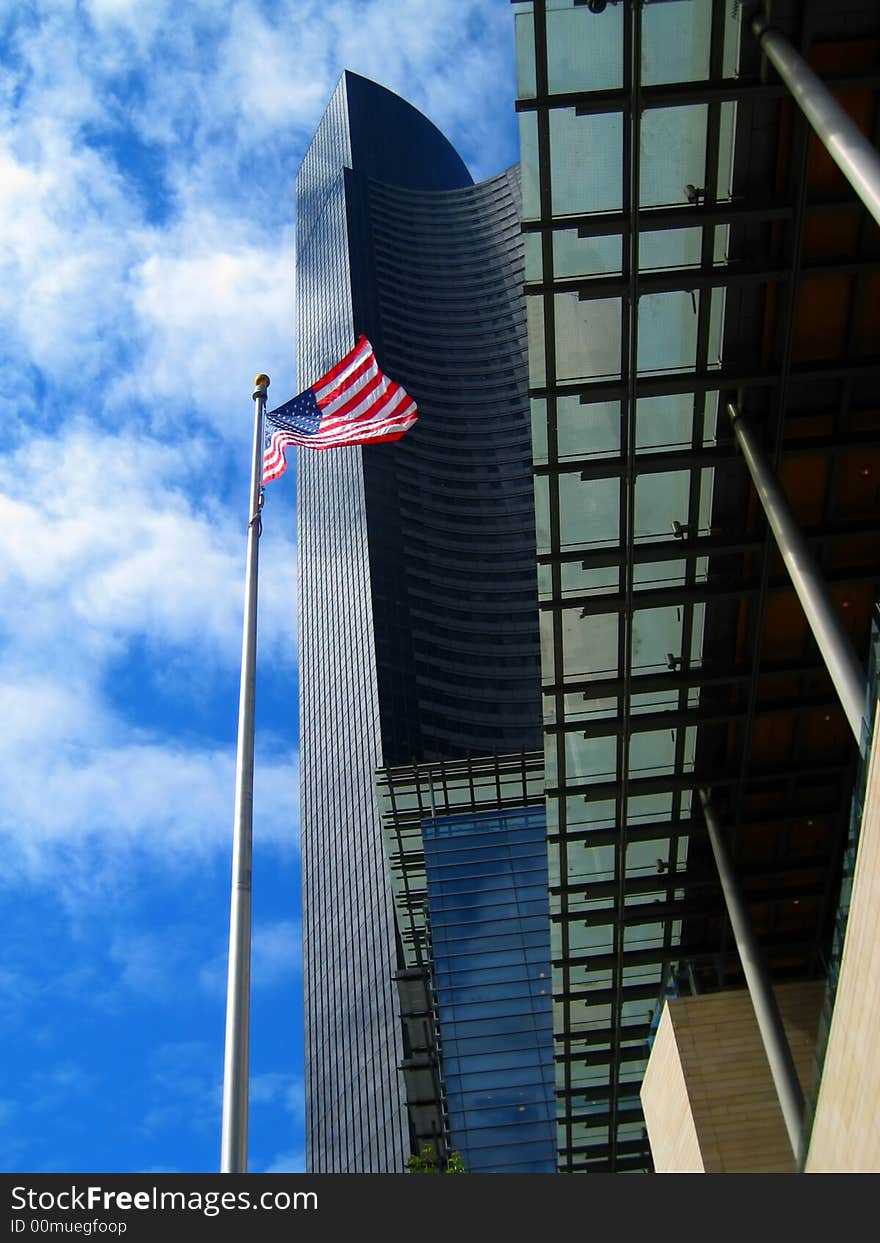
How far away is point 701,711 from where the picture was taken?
2402 cm

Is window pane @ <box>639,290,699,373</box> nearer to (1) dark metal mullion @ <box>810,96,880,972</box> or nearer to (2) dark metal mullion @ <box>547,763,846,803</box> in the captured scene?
(1) dark metal mullion @ <box>810,96,880,972</box>

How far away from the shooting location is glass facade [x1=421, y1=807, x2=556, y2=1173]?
66250 millimetres

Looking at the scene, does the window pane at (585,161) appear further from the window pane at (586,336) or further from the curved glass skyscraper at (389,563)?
the curved glass skyscraper at (389,563)

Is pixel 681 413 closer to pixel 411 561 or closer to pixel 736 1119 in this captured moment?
pixel 736 1119

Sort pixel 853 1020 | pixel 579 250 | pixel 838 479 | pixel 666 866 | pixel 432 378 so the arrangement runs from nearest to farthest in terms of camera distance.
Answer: pixel 853 1020, pixel 579 250, pixel 838 479, pixel 666 866, pixel 432 378

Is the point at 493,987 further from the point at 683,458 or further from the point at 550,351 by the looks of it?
the point at 550,351

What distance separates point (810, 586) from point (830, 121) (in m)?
6.87

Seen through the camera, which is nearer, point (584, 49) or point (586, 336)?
point (584, 49)

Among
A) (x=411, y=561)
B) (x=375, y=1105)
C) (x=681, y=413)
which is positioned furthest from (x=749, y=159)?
(x=411, y=561)

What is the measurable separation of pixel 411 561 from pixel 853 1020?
113m

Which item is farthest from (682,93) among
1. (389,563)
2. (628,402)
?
(389,563)

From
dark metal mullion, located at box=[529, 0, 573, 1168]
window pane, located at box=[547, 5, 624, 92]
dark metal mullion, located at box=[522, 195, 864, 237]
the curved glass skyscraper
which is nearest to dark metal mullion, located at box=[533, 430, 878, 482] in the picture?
dark metal mullion, located at box=[529, 0, 573, 1168]

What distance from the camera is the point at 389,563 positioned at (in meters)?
123

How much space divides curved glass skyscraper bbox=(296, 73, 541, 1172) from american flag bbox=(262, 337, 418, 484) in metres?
72.8
